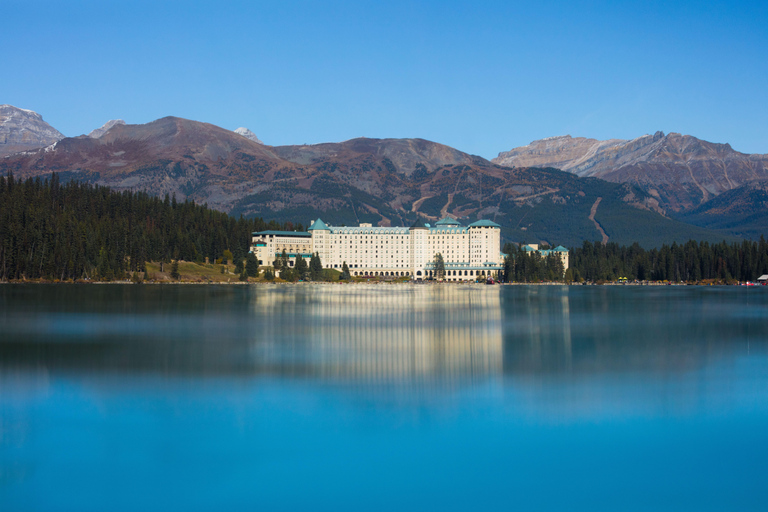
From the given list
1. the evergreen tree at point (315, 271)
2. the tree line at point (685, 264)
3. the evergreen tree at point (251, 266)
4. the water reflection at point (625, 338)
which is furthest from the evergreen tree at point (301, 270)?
the water reflection at point (625, 338)

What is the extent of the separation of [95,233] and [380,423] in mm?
129509

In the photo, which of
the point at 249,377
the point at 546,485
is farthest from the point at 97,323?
the point at 546,485

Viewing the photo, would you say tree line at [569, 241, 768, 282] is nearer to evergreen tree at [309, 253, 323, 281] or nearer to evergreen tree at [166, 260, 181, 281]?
evergreen tree at [309, 253, 323, 281]

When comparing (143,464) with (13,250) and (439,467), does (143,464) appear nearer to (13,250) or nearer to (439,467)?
(439,467)

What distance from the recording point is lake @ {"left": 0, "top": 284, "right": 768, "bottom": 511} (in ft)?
58.0

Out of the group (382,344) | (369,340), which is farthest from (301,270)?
(382,344)

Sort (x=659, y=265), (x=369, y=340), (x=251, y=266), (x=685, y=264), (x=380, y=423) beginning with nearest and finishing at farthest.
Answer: (x=380, y=423) → (x=369, y=340) → (x=251, y=266) → (x=685, y=264) → (x=659, y=265)

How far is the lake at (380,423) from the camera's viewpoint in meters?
17.7

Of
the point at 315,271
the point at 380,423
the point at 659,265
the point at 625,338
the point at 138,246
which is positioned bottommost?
the point at 380,423

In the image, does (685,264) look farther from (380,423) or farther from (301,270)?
(380,423)

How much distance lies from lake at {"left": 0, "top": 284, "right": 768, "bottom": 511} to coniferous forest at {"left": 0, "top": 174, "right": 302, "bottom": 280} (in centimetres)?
9326

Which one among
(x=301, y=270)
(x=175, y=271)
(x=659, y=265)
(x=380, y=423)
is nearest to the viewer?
(x=380, y=423)

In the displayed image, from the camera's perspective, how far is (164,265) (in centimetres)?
15050

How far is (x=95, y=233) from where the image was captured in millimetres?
139250
